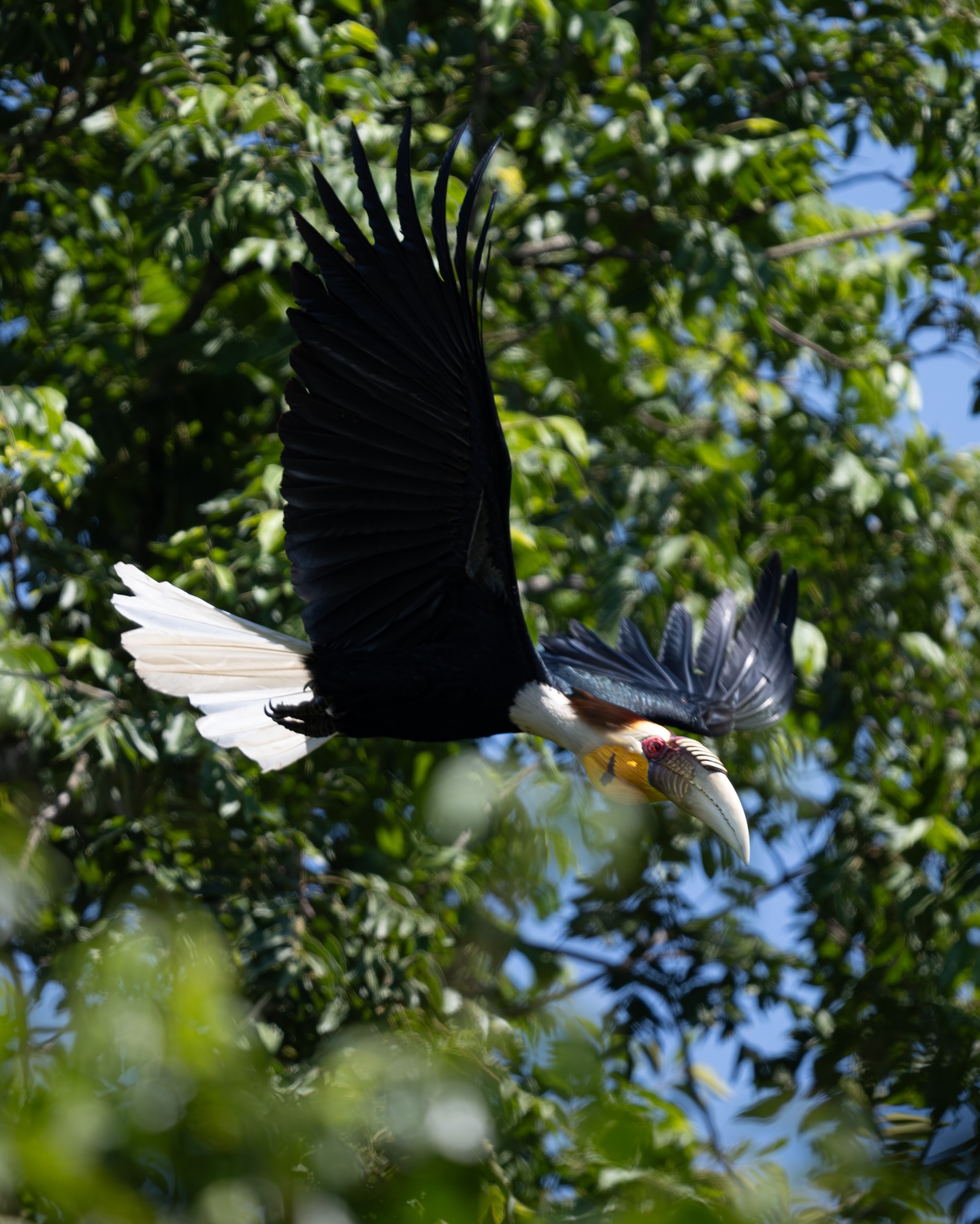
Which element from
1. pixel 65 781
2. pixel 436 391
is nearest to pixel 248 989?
pixel 65 781

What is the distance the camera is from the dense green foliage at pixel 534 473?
12.3 ft

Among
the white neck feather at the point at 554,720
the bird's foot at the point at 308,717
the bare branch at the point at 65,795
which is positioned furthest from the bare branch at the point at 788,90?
the bare branch at the point at 65,795

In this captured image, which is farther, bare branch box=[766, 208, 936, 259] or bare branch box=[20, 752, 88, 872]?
bare branch box=[766, 208, 936, 259]

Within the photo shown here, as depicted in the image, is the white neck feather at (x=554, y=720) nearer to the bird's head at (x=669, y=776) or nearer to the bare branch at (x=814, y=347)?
the bird's head at (x=669, y=776)

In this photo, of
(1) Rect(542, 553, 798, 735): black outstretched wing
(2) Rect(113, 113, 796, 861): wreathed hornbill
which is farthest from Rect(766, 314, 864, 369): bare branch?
(2) Rect(113, 113, 796, 861): wreathed hornbill

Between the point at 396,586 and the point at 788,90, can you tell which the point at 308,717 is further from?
the point at 788,90

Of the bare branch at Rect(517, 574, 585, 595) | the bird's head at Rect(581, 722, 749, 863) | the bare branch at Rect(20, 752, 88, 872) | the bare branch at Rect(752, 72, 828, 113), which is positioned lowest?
the bare branch at Rect(20, 752, 88, 872)

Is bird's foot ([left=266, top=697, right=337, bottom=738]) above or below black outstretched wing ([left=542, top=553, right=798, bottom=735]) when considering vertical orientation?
above

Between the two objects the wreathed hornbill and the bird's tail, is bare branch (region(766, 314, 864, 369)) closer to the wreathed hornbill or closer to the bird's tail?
the wreathed hornbill

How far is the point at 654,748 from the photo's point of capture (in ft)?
10.2

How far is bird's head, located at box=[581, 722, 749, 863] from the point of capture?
2.99m

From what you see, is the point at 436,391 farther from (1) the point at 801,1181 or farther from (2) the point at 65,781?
(1) the point at 801,1181

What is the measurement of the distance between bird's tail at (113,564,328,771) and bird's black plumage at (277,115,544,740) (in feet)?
0.35

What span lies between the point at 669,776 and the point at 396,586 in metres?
0.72
